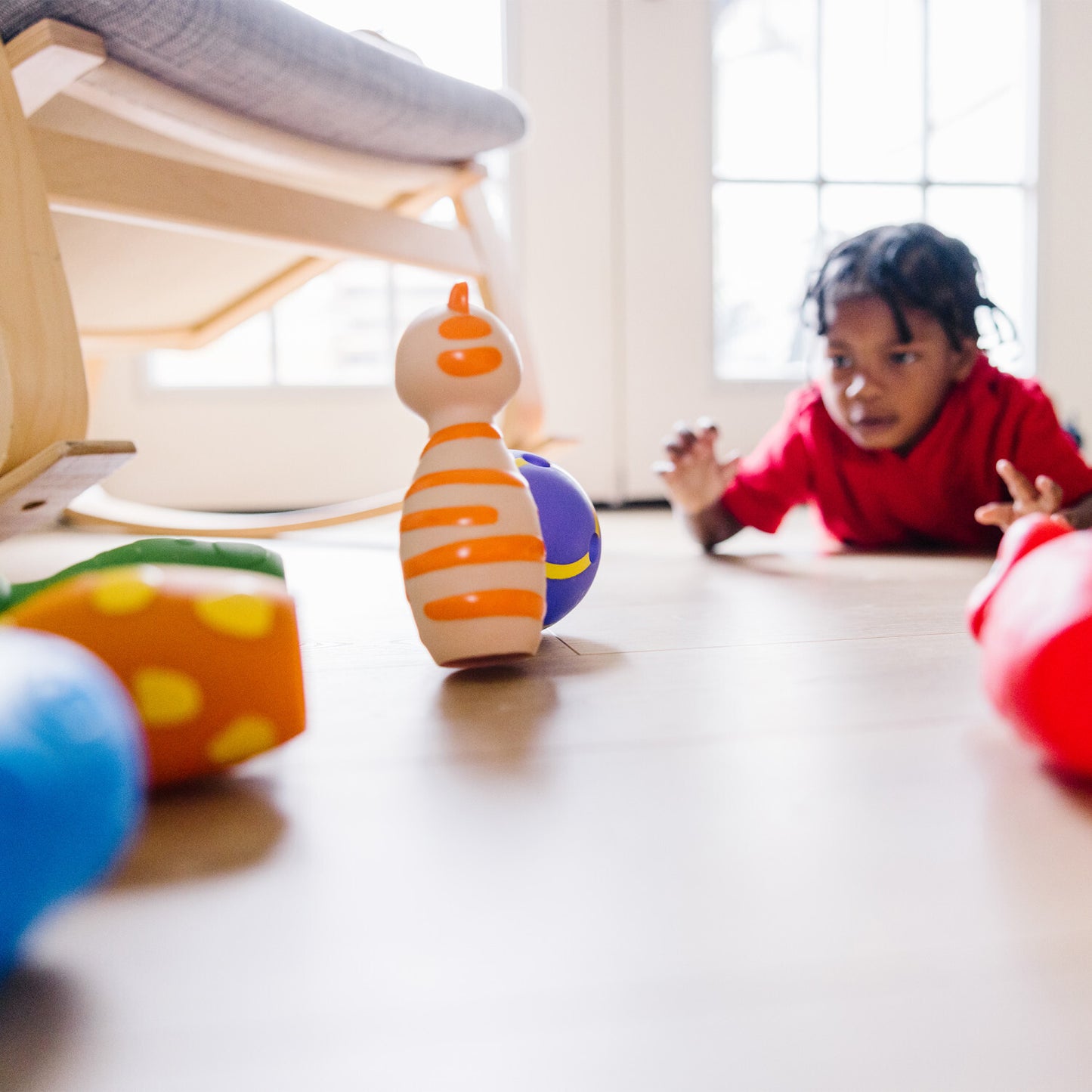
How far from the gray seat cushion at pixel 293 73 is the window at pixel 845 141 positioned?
1075mm

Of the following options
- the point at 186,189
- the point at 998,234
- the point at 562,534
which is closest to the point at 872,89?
the point at 998,234

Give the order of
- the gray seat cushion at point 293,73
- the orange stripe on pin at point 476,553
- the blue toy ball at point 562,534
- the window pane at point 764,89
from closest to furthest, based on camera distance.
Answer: the orange stripe on pin at point 476,553
the blue toy ball at point 562,534
the gray seat cushion at point 293,73
the window pane at point 764,89

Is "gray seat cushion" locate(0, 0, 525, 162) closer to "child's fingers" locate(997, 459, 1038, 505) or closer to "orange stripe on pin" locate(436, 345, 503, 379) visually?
"orange stripe on pin" locate(436, 345, 503, 379)

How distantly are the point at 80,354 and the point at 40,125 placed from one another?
12.7 inches

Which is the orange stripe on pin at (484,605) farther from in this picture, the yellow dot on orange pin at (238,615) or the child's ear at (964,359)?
the child's ear at (964,359)

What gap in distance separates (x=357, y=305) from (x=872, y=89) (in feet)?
3.79

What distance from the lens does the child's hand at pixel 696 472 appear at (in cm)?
114

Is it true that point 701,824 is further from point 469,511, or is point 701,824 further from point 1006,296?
point 1006,296

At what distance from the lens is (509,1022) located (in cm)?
22

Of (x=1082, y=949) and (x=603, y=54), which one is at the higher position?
(x=603, y=54)

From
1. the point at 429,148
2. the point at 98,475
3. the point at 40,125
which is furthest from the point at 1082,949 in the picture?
the point at 429,148

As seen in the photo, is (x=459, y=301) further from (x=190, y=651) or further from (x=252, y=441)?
(x=252, y=441)

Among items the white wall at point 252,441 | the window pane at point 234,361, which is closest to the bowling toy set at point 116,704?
the white wall at point 252,441

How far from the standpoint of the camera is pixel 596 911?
0.26 m
